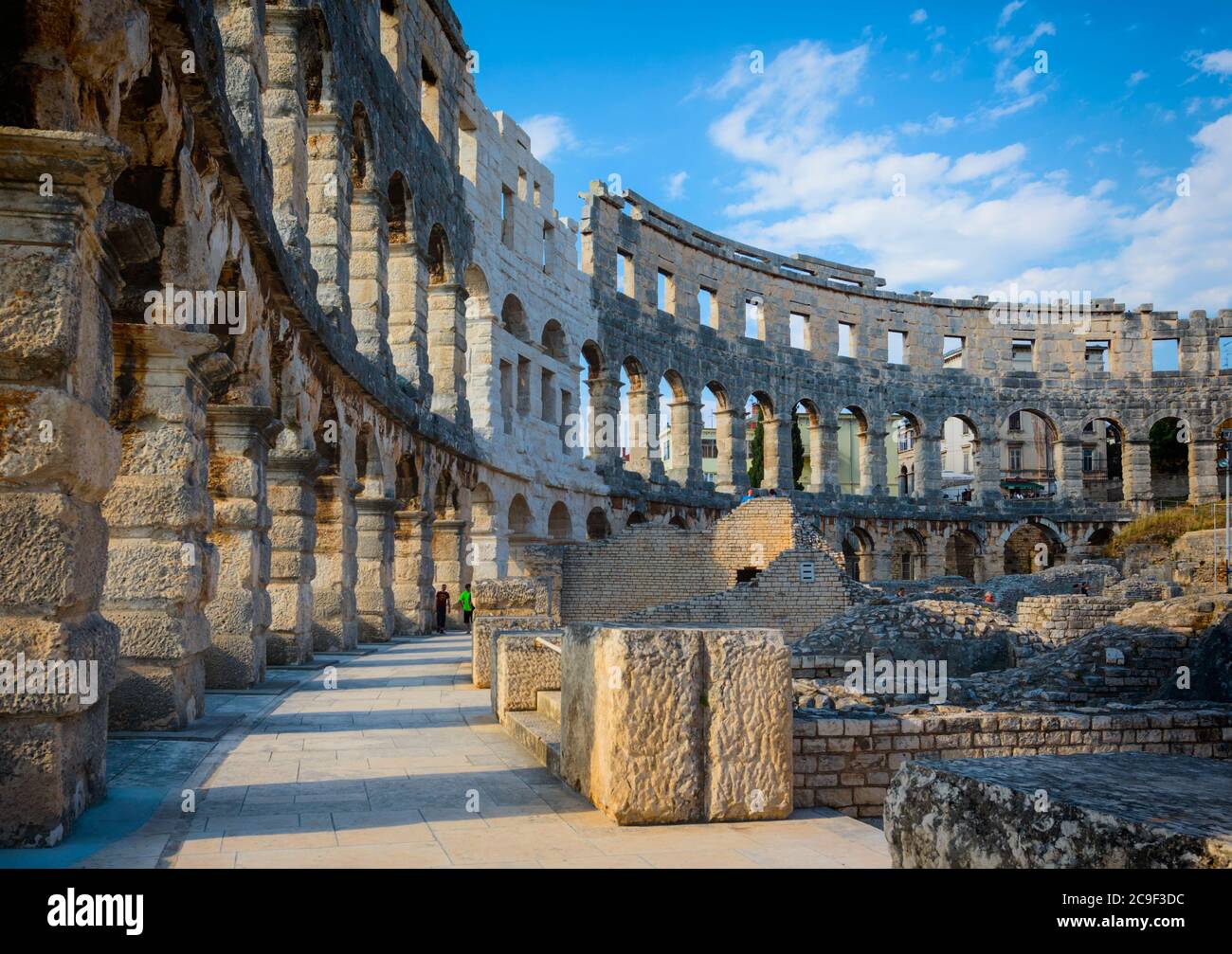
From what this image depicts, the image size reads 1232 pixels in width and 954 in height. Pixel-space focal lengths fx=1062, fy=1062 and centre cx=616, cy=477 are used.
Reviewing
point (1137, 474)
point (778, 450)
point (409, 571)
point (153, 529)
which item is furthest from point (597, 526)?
point (153, 529)

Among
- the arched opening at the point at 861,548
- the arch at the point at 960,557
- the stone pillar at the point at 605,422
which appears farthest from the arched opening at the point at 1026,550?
the stone pillar at the point at 605,422

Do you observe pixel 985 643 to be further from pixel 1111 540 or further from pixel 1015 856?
pixel 1111 540

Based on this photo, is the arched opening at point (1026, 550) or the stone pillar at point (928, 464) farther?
the arched opening at point (1026, 550)

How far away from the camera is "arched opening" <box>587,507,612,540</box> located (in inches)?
1204

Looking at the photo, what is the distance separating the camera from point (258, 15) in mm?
10555

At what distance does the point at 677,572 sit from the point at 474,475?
16.4ft

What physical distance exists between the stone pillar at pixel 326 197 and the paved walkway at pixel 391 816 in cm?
824

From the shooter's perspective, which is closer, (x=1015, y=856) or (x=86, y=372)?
(x=1015, y=856)

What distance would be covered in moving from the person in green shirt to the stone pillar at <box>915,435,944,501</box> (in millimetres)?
21909

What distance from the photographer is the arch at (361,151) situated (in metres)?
16.0

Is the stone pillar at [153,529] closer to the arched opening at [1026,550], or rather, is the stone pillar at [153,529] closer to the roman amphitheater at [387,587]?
the roman amphitheater at [387,587]

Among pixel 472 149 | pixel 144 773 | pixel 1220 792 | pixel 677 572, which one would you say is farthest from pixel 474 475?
pixel 1220 792

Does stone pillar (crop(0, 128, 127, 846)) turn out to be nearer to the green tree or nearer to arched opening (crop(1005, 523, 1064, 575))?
arched opening (crop(1005, 523, 1064, 575))

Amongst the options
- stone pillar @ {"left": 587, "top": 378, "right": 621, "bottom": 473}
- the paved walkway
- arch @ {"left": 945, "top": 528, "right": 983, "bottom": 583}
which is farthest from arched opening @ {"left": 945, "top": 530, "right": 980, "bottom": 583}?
the paved walkway
